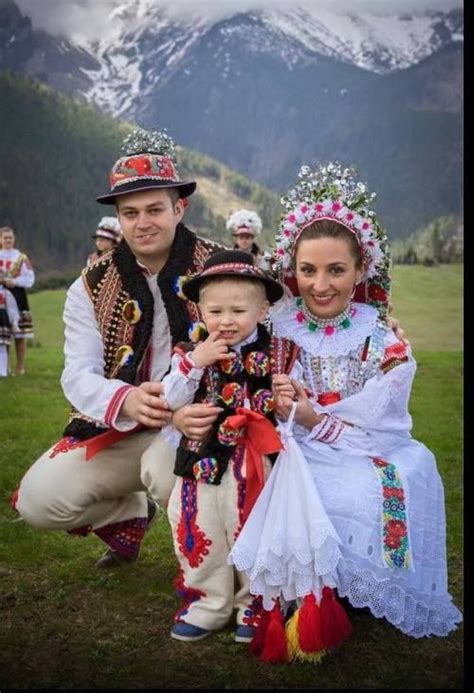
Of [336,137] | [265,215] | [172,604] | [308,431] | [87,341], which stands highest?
[336,137]

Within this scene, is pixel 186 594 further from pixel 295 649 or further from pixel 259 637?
pixel 295 649

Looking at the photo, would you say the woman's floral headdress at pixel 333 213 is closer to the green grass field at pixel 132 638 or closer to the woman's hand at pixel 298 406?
the woman's hand at pixel 298 406

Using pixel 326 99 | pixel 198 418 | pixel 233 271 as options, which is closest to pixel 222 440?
pixel 198 418

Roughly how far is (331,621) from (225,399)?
0.72 metres

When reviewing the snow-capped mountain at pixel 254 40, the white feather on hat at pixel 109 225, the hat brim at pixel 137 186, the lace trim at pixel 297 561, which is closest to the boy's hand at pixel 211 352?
the lace trim at pixel 297 561

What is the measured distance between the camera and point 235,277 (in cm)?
245

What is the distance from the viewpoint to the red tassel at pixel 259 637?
7.95ft

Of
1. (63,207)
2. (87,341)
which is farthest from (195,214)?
(87,341)

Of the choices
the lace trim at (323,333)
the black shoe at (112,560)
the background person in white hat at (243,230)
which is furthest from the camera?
the background person in white hat at (243,230)

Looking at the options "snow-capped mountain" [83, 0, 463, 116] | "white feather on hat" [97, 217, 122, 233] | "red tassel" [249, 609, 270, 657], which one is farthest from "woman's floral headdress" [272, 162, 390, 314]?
"white feather on hat" [97, 217, 122, 233]

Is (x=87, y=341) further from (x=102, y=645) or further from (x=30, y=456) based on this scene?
(x=30, y=456)

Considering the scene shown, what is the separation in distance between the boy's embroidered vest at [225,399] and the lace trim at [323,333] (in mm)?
189

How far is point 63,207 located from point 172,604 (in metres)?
7.75

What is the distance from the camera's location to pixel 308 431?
2635 mm
